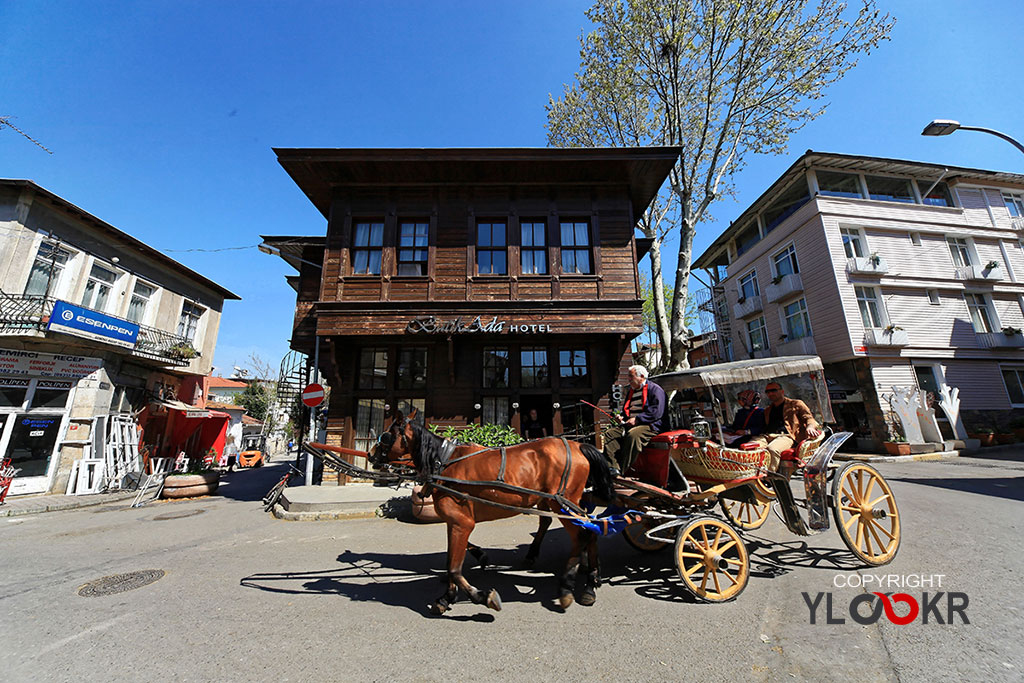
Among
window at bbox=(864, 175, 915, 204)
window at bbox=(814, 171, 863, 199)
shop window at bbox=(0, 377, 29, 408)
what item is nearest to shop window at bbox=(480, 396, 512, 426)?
shop window at bbox=(0, 377, 29, 408)

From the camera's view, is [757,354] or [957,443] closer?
[957,443]

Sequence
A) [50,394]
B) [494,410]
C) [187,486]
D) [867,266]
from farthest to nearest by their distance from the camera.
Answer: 1. [867,266]
2. [50,394]
3. [187,486]
4. [494,410]

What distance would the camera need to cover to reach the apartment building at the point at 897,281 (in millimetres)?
18984

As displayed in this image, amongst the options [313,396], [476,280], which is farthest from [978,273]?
[313,396]

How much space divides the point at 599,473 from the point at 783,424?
2924 millimetres

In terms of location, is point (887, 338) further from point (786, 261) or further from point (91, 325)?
point (91, 325)

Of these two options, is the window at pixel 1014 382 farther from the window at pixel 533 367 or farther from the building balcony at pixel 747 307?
the window at pixel 533 367

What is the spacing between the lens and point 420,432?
459cm

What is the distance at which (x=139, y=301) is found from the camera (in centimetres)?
1689

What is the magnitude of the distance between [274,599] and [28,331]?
1470cm

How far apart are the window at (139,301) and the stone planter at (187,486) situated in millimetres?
9126

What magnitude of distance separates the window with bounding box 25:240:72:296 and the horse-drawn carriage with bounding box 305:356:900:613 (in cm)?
1641

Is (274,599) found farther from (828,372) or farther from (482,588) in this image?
(828,372)

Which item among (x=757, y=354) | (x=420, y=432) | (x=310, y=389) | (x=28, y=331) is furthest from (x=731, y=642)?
(x=757, y=354)
